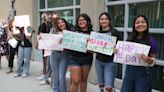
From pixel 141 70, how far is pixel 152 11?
2491 millimetres

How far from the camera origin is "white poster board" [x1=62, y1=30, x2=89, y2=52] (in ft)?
16.8

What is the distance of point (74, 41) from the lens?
5238 millimetres

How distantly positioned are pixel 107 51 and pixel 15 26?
4476 millimetres

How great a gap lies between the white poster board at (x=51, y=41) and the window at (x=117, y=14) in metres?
1.85

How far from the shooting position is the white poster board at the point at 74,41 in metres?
5.11

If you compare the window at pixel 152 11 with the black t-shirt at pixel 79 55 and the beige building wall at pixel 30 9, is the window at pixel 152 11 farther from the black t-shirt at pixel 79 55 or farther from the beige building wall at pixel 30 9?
the beige building wall at pixel 30 9

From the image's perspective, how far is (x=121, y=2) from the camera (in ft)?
22.6

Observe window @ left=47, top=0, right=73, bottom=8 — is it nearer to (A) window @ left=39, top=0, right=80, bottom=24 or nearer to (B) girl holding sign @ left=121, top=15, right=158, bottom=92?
(A) window @ left=39, top=0, right=80, bottom=24

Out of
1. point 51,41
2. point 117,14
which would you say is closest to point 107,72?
point 51,41

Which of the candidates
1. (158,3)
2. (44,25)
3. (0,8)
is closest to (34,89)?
(44,25)

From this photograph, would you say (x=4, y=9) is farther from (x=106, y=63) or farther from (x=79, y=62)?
(x=106, y=63)

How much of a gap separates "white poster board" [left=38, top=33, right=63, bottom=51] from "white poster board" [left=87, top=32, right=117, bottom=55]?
0.91m

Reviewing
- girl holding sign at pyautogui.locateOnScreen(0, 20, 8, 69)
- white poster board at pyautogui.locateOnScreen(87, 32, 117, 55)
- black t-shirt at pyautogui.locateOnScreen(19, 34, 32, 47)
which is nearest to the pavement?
girl holding sign at pyautogui.locateOnScreen(0, 20, 8, 69)

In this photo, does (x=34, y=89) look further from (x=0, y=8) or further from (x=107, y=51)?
(x=0, y=8)
